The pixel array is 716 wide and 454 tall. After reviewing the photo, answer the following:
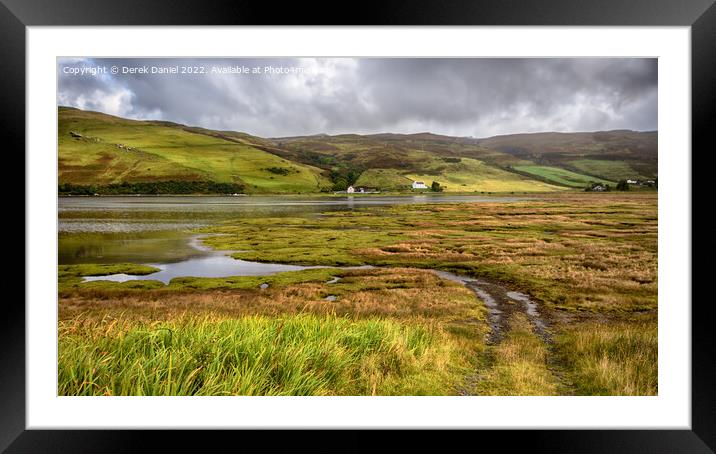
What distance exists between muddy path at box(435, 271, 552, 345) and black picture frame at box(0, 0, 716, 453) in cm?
339

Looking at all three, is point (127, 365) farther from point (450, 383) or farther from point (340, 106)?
point (340, 106)

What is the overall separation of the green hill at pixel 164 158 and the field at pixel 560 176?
7.30m

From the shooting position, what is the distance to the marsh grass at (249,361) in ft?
13.4

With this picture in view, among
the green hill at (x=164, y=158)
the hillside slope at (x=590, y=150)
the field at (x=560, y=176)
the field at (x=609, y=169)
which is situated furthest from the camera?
the field at (x=560, y=176)

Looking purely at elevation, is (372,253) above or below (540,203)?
below

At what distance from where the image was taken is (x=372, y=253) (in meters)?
13.4

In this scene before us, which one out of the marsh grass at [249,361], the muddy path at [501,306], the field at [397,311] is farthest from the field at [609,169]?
the marsh grass at [249,361]

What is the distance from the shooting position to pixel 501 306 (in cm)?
913

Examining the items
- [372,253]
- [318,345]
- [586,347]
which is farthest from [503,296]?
[318,345]

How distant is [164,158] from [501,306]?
1070 centimetres

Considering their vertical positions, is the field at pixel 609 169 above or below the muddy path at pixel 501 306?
above

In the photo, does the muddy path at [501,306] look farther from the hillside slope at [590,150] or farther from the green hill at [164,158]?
the green hill at [164,158]

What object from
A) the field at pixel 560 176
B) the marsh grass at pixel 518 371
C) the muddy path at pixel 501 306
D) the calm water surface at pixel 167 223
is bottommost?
the marsh grass at pixel 518 371
